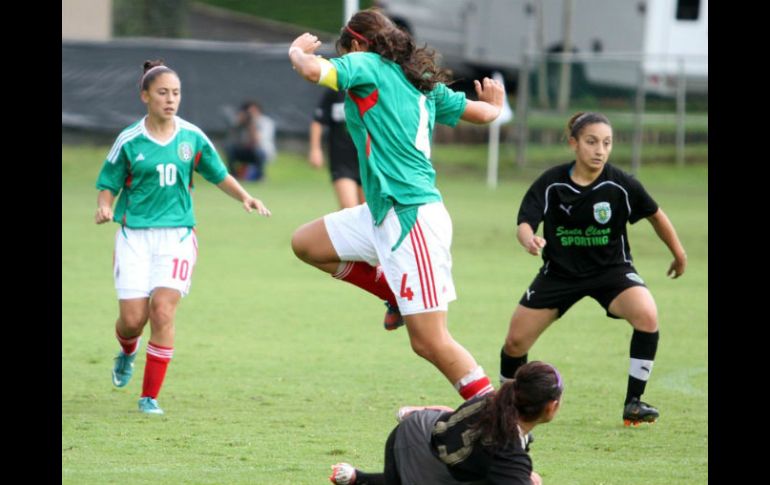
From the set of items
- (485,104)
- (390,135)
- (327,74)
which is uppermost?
(327,74)

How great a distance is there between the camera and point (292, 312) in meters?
11.6

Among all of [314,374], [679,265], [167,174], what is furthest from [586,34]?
[167,174]

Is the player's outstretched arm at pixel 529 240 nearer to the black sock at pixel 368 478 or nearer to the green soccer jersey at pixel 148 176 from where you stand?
the black sock at pixel 368 478

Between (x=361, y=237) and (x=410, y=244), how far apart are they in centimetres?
49

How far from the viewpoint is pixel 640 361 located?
7.44m

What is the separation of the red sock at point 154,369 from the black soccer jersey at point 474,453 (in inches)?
104

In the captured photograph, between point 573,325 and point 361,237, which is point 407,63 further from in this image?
point 573,325

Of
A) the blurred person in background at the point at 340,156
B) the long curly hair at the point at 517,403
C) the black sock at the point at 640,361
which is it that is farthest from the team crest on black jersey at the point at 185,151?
the blurred person in background at the point at 340,156

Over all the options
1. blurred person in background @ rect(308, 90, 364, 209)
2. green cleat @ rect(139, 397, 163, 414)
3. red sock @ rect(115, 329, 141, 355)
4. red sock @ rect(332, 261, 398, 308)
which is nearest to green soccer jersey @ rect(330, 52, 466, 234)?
red sock @ rect(332, 261, 398, 308)

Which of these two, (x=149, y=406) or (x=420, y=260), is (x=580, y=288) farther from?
(x=149, y=406)

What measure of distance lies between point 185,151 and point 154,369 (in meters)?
1.31
